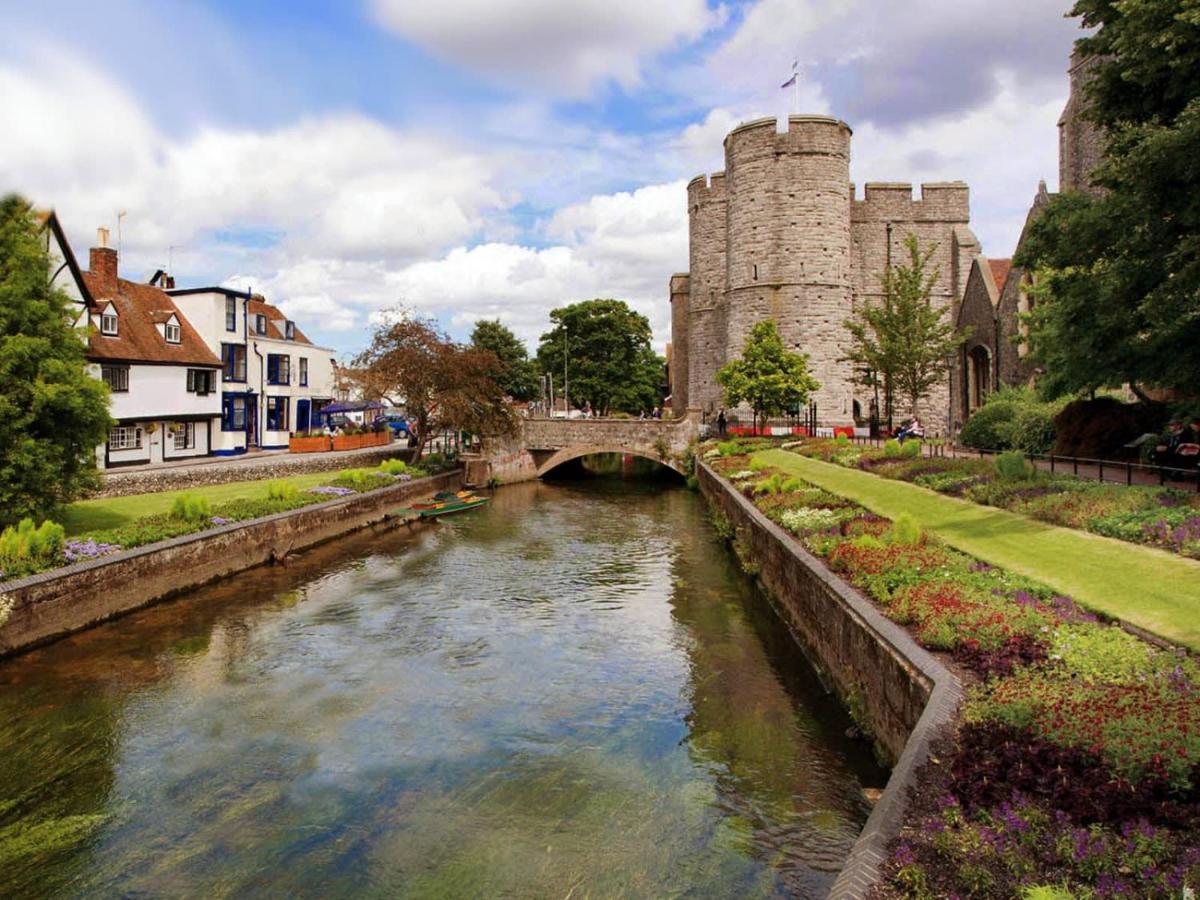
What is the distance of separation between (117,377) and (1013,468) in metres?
33.9

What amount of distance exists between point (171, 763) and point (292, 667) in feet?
13.1

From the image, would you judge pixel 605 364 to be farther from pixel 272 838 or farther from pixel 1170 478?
pixel 272 838

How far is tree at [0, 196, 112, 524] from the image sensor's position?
679 inches

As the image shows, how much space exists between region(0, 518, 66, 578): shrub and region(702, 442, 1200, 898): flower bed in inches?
620

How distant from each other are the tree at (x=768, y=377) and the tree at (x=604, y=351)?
31.6 meters

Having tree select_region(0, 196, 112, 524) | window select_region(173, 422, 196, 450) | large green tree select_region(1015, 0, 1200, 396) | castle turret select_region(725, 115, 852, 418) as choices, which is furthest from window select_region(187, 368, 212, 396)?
large green tree select_region(1015, 0, 1200, 396)

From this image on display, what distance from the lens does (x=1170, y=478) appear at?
18516 mm

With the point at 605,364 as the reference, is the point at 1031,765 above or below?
below

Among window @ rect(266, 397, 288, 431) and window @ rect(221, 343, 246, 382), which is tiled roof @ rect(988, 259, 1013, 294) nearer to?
window @ rect(221, 343, 246, 382)

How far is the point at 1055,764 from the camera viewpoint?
5.95m

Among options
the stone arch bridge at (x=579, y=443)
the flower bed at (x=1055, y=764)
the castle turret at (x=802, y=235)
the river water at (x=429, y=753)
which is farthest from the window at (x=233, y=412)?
the flower bed at (x=1055, y=764)

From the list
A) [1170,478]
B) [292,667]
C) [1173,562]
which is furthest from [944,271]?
[292,667]

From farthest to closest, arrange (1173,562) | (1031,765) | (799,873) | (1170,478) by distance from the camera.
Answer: (1170,478) → (1173,562) → (799,873) → (1031,765)

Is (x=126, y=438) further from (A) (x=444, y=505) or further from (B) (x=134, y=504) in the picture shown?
(A) (x=444, y=505)
